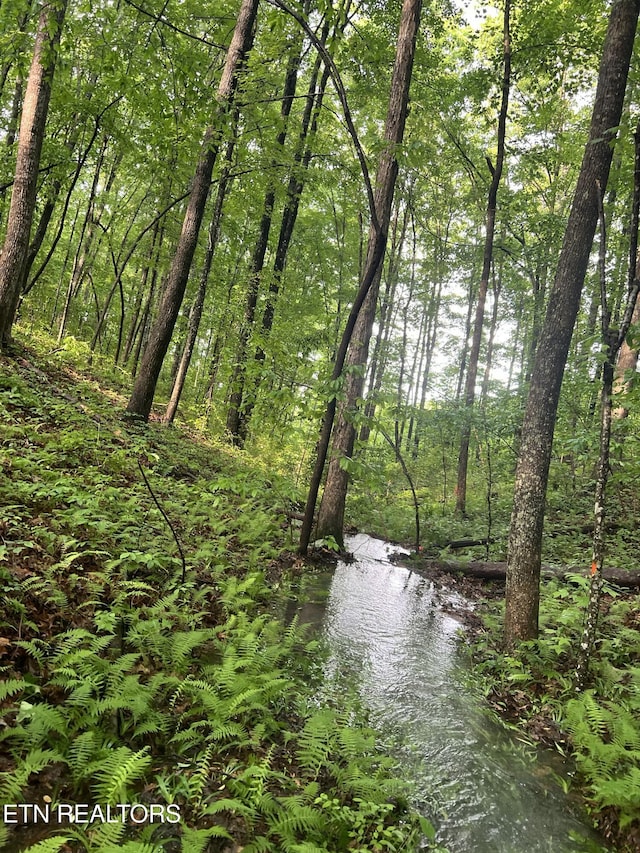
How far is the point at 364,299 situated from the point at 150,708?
7.08 meters

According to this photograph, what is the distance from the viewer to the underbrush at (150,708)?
89.7 inches

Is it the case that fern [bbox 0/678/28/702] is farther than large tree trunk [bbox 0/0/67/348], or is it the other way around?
large tree trunk [bbox 0/0/67/348]

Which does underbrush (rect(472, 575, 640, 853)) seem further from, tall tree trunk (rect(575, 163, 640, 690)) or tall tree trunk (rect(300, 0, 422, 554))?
tall tree trunk (rect(300, 0, 422, 554))

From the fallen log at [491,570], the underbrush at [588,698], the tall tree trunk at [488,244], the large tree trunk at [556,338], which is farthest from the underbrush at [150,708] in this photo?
the tall tree trunk at [488,244]

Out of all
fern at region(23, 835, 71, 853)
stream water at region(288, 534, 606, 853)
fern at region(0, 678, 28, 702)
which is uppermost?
fern at region(0, 678, 28, 702)

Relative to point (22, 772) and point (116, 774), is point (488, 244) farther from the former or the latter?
point (22, 772)

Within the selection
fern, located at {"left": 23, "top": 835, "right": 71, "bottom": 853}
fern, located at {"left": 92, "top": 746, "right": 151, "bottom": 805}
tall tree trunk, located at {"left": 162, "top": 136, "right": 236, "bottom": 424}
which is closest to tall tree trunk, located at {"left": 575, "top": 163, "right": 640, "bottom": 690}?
fern, located at {"left": 92, "top": 746, "right": 151, "bottom": 805}

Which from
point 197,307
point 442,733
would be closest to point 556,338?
point 442,733

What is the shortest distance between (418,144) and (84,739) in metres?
18.9

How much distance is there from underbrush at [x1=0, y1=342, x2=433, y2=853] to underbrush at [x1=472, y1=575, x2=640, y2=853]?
4.78 feet

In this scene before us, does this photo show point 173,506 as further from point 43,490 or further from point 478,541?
point 478,541

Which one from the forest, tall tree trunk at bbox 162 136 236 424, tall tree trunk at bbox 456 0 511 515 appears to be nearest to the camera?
the forest

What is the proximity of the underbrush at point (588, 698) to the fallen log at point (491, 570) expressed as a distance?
0.79 meters

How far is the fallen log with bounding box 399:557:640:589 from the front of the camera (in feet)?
24.5
